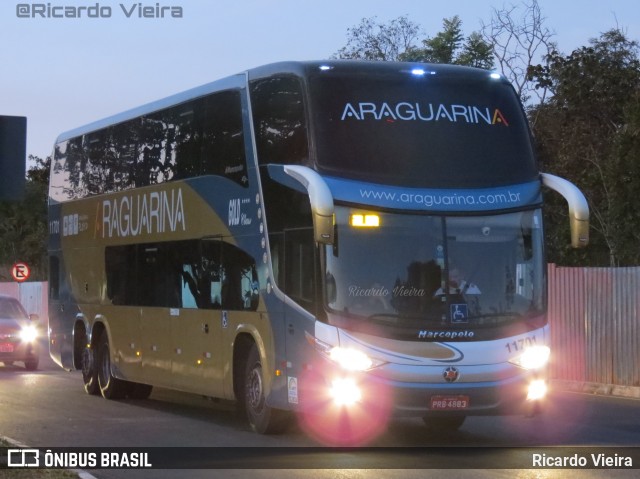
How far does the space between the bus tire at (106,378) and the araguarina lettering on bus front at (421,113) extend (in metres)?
7.98

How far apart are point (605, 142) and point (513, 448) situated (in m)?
24.7

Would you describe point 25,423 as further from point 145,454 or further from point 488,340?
point 488,340

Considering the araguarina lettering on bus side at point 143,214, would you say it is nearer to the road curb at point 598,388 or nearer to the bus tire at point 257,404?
the bus tire at point 257,404

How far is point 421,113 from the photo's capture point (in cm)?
1423

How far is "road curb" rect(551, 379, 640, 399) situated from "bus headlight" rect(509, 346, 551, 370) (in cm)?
763

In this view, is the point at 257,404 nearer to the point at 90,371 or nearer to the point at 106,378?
the point at 106,378

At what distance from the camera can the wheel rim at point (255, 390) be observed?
15.0 meters

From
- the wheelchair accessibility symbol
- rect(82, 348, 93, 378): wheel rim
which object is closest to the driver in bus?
the wheelchair accessibility symbol

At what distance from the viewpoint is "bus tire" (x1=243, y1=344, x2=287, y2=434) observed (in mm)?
14758

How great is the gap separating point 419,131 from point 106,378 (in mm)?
8546

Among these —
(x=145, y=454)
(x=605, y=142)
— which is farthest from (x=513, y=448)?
(x=605, y=142)

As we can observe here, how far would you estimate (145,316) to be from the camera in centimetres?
1888

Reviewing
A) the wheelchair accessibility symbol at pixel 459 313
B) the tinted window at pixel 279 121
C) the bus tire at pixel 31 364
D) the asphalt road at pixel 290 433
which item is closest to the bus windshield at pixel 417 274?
the wheelchair accessibility symbol at pixel 459 313

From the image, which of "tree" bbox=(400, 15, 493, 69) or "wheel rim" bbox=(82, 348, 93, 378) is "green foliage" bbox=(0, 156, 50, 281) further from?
"wheel rim" bbox=(82, 348, 93, 378)
